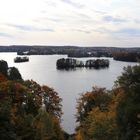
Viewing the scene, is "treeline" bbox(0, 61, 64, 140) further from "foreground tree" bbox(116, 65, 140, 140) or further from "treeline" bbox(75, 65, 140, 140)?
"foreground tree" bbox(116, 65, 140, 140)

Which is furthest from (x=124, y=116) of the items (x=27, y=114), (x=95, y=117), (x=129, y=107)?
(x=27, y=114)

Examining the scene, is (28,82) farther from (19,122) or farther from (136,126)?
(136,126)

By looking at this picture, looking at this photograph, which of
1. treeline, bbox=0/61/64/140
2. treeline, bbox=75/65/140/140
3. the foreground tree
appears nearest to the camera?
treeline, bbox=0/61/64/140

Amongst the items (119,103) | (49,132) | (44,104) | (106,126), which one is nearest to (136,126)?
(119,103)

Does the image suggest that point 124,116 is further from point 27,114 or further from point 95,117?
point 27,114

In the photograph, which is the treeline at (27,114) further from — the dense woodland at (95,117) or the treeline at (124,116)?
the treeline at (124,116)

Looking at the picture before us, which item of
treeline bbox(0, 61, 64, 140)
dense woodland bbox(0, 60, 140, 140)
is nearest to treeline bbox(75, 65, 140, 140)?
dense woodland bbox(0, 60, 140, 140)

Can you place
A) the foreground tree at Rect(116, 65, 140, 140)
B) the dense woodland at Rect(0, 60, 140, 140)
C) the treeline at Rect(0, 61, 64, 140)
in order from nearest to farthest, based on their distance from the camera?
the treeline at Rect(0, 61, 64, 140) → the dense woodland at Rect(0, 60, 140, 140) → the foreground tree at Rect(116, 65, 140, 140)

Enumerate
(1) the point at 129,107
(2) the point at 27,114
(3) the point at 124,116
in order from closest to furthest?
1. (1) the point at 129,107
2. (3) the point at 124,116
3. (2) the point at 27,114

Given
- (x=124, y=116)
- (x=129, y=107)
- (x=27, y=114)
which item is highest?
(x=129, y=107)

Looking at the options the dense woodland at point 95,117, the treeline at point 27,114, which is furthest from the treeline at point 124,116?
the treeline at point 27,114
